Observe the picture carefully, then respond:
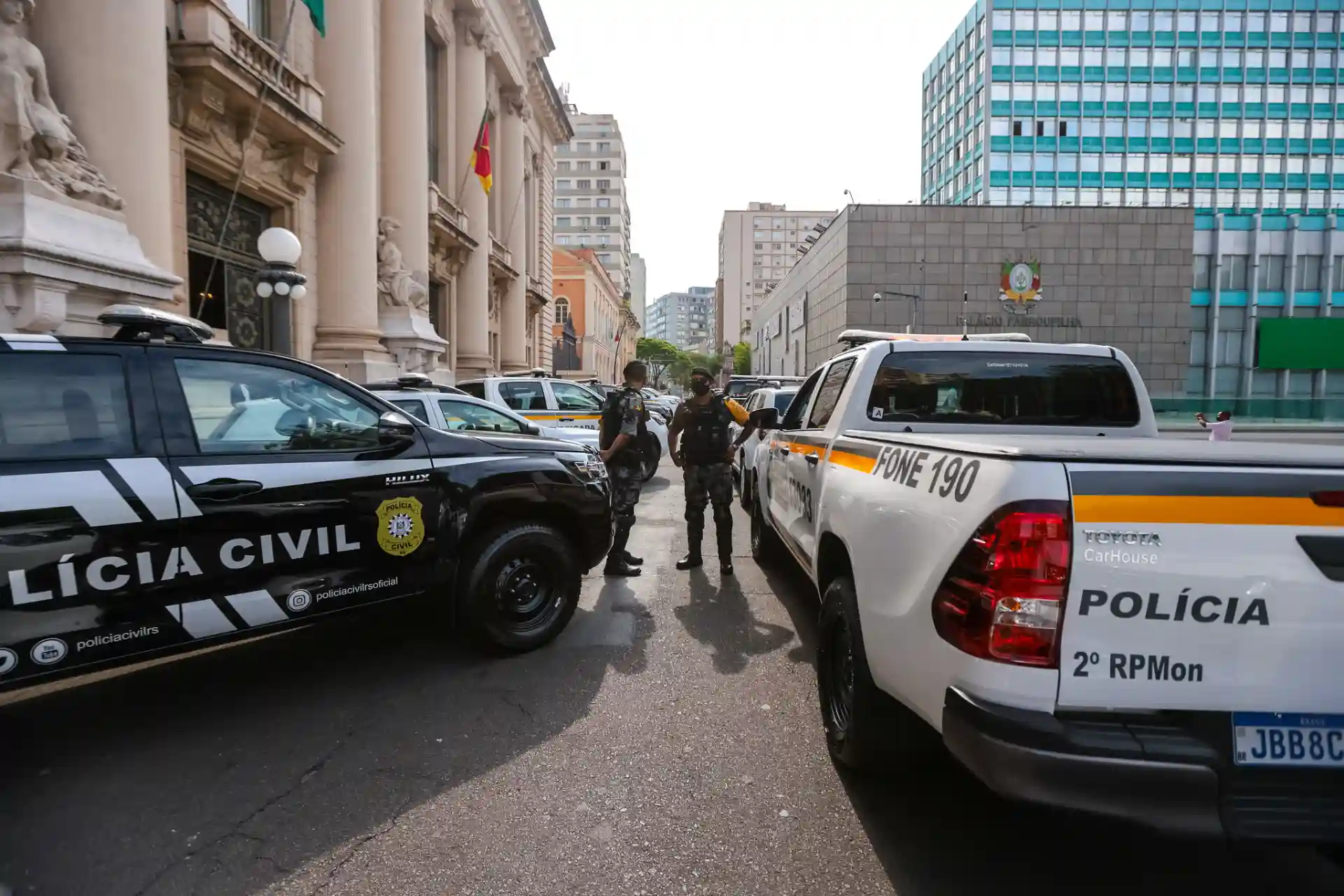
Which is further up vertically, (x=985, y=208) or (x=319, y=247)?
(x=985, y=208)

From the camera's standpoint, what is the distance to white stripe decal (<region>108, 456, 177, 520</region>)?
318 cm

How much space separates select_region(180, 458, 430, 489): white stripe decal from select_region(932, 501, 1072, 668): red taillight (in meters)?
3.02

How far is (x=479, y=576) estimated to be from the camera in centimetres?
441

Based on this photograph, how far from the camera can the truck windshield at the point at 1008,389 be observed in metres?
4.57

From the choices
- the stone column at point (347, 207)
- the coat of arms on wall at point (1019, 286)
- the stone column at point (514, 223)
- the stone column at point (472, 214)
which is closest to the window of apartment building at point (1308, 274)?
the coat of arms on wall at point (1019, 286)

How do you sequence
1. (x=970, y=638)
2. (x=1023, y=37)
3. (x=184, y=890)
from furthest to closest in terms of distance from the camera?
(x=1023, y=37), (x=184, y=890), (x=970, y=638)

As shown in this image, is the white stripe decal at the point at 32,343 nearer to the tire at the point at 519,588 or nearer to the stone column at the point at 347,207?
the tire at the point at 519,588

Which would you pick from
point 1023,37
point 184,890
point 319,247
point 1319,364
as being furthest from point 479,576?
point 1023,37

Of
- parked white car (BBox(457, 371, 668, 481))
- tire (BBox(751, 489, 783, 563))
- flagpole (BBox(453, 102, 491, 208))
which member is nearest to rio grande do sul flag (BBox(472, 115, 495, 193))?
flagpole (BBox(453, 102, 491, 208))

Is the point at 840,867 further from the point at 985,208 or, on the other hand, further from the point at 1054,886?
the point at 985,208

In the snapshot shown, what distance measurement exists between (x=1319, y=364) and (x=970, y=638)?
6978 centimetres

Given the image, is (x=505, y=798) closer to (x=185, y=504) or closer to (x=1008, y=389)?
(x=185, y=504)

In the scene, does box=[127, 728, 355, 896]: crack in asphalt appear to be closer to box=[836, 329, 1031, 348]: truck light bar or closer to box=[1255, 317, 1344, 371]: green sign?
box=[836, 329, 1031, 348]: truck light bar

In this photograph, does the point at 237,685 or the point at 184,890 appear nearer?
the point at 184,890
